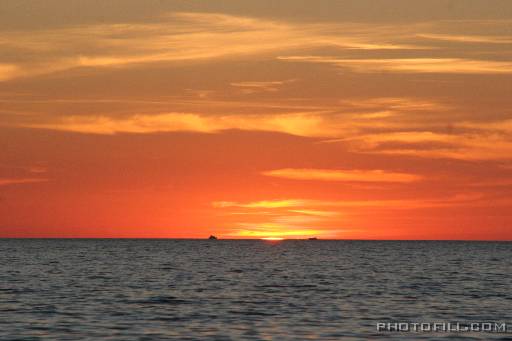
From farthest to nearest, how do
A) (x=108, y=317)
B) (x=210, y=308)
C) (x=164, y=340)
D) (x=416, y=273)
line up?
(x=416, y=273) < (x=210, y=308) < (x=108, y=317) < (x=164, y=340)

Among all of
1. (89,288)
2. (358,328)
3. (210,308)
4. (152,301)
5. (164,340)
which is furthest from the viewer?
(89,288)

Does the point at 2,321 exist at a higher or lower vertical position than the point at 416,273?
lower

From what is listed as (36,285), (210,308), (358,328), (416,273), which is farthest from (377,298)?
(416,273)

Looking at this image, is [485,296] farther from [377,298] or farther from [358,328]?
[358,328]

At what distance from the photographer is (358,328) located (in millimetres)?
52875

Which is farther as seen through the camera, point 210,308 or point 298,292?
point 298,292

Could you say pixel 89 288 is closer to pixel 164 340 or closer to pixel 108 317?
pixel 108 317

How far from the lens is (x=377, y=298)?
72000mm

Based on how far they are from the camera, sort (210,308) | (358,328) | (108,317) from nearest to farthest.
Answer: (358,328), (108,317), (210,308)

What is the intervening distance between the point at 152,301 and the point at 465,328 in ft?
80.7

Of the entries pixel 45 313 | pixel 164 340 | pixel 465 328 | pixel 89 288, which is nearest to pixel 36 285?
pixel 89 288

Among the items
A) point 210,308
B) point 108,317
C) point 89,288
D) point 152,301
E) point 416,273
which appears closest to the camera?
point 108,317

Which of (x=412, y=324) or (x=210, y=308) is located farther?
(x=210, y=308)

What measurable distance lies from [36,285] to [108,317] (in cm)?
2887
